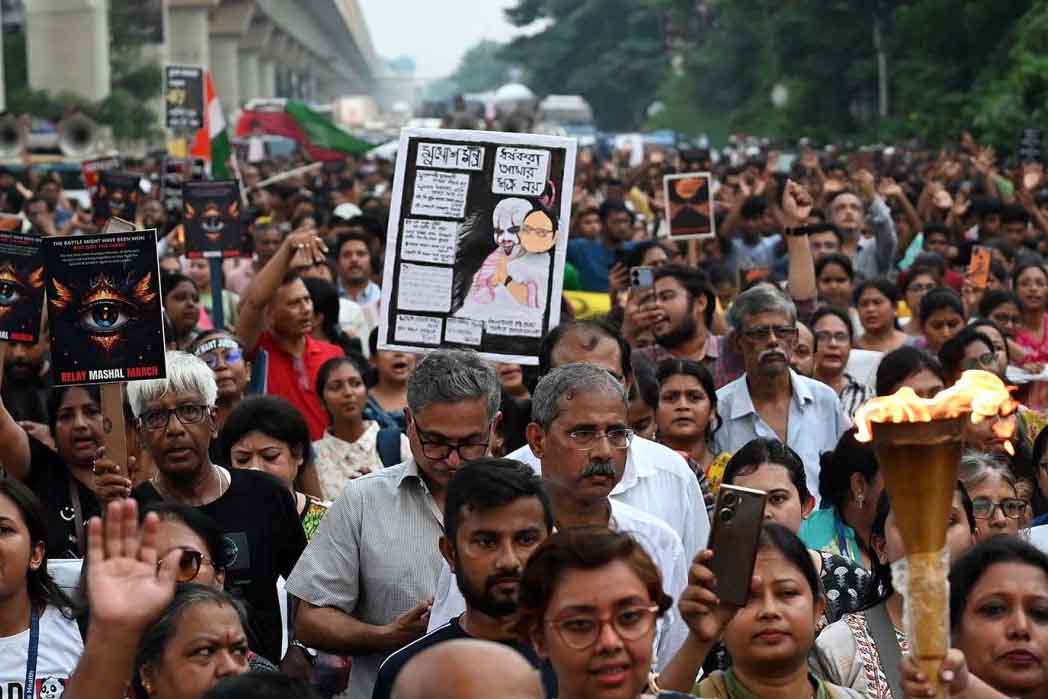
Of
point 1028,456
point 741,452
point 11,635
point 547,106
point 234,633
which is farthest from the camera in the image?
point 547,106

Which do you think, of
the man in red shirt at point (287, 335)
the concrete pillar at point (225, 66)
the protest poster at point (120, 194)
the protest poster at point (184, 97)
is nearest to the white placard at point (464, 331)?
→ the man in red shirt at point (287, 335)

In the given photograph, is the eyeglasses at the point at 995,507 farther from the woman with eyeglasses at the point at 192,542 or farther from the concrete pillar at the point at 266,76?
the concrete pillar at the point at 266,76

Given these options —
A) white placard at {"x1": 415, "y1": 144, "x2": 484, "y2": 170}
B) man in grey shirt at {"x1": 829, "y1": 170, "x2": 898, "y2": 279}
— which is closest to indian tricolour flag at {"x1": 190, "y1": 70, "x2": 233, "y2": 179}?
man in grey shirt at {"x1": 829, "y1": 170, "x2": 898, "y2": 279}

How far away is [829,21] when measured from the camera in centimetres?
4925

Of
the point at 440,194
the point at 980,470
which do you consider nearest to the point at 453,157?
the point at 440,194

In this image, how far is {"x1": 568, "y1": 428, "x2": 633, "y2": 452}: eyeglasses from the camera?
5535 mm

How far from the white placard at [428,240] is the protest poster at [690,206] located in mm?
5659

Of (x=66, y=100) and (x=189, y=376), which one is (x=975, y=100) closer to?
(x=66, y=100)

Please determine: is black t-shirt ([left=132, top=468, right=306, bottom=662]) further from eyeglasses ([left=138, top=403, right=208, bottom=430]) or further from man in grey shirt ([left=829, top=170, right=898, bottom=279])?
man in grey shirt ([left=829, top=170, right=898, bottom=279])

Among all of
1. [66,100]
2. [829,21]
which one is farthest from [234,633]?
[829,21]

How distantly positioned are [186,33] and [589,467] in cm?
6328

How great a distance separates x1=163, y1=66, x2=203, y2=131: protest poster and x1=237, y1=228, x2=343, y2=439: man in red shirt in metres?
13.7

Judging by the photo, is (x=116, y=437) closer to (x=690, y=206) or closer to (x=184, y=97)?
(x=690, y=206)

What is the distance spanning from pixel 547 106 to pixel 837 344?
6197cm
